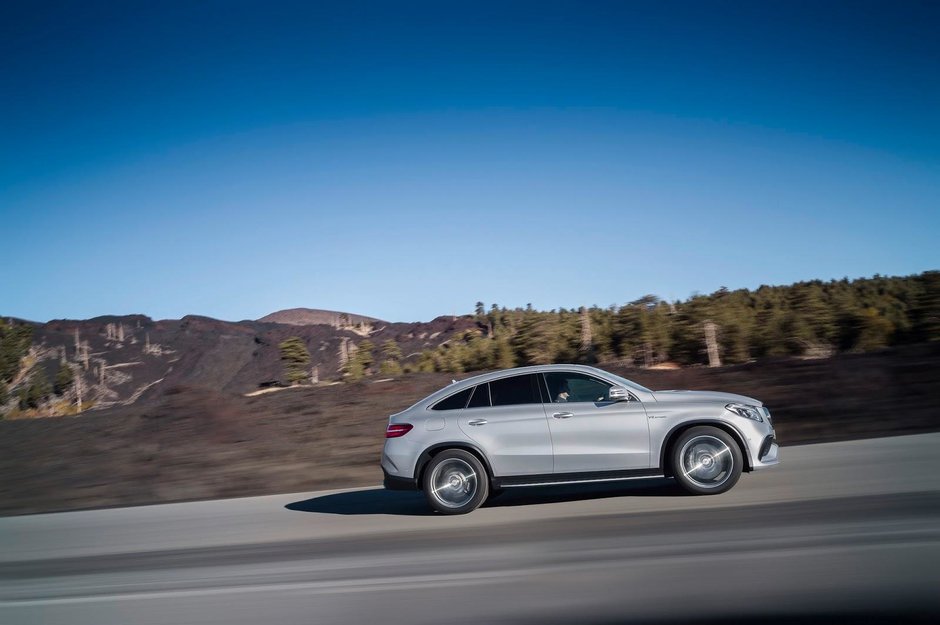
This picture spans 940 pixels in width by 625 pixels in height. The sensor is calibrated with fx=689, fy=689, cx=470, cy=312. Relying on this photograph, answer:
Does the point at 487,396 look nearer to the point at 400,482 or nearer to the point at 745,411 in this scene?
the point at 400,482

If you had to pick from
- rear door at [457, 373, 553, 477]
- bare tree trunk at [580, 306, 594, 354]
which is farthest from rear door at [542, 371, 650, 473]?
bare tree trunk at [580, 306, 594, 354]

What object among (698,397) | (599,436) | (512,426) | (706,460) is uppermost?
(698,397)

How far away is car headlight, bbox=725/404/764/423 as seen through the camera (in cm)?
766

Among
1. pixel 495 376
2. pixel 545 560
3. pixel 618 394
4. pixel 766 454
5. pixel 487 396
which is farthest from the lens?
pixel 495 376

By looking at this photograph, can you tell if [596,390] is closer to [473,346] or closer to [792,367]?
[792,367]

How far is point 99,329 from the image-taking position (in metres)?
80.1

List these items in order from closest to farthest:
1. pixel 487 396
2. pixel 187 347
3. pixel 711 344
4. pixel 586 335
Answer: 1. pixel 487 396
2. pixel 711 344
3. pixel 586 335
4. pixel 187 347

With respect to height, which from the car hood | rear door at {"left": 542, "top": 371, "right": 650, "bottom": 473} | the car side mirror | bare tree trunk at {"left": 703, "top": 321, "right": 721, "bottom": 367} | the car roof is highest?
bare tree trunk at {"left": 703, "top": 321, "right": 721, "bottom": 367}

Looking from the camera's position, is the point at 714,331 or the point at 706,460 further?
the point at 714,331

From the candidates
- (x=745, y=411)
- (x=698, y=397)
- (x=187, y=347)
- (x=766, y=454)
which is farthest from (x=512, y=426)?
(x=187, y=347)

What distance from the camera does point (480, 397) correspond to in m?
Result: 8.14

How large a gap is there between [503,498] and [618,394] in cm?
231

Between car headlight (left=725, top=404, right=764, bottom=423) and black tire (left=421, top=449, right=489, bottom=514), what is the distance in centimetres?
286

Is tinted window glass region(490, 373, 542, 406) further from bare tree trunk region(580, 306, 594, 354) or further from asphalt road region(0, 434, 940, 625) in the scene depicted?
bare tree trunk region(580, 306, 594, 354)
